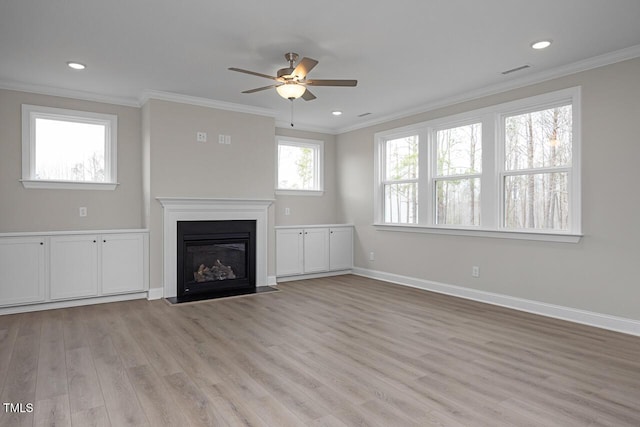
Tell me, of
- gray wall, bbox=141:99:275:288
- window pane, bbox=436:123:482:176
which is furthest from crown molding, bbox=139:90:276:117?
window pane, bbox=436:123:482:176

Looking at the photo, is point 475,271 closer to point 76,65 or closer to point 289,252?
point 289,252

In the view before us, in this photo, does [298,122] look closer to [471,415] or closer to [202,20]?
[202,20]

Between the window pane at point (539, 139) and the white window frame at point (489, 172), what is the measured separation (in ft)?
0.24

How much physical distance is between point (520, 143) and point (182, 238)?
442 centimetres

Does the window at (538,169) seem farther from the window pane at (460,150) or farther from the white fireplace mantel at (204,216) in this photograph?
the white fireplace mantel at (204,216)

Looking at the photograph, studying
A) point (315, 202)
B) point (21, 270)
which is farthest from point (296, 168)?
point (21, 270)

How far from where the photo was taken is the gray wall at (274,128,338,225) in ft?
22.2

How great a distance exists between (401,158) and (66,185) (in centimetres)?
475

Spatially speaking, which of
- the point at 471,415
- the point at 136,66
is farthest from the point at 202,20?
the point at 471,415

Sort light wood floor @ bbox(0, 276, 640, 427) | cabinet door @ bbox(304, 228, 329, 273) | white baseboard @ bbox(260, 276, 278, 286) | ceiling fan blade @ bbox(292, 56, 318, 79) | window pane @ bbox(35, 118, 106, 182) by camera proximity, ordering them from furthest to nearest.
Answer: cabinet door @ bbox(304, 228, 329, 273) → white baseboard @ bbox(260, 276, 278, 286) → window pane @ bbox(35, 118, 106, 182) → ceiling fan blade @ bbox(292, 56, 318, 79) → light wood floor @ bbox(0, 276, 640, 427)

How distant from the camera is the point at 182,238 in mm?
5191

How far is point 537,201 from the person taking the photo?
4430mm

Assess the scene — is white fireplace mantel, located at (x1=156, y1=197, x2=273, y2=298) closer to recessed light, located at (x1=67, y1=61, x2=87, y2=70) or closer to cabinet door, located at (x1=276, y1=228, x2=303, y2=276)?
cabinet door, located at (x1=276, y1=228, x2=303, y2=276)

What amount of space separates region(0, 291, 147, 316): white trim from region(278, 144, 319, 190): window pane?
A: 2.91 m
